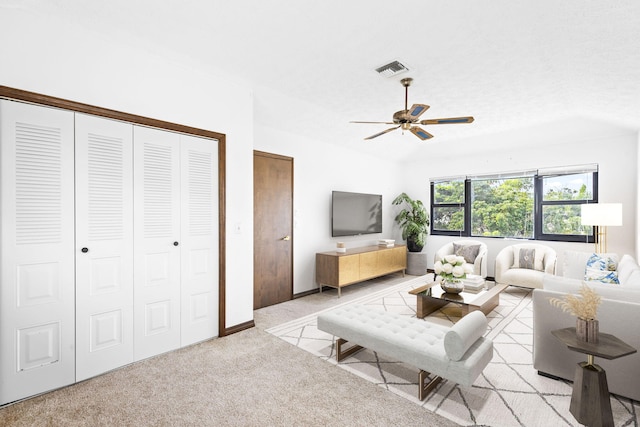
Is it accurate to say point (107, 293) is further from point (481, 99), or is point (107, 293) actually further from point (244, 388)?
point (481, 99)

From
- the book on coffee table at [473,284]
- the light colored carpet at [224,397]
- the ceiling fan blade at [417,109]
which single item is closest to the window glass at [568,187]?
the book on coffee table at [473,284]

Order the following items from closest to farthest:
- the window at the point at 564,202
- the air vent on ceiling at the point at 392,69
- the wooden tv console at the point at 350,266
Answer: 1. the air vent on ceiling at the point at 392,69
2. the wooden tv console at the point at 350,266
3. the window at the point at 564,202

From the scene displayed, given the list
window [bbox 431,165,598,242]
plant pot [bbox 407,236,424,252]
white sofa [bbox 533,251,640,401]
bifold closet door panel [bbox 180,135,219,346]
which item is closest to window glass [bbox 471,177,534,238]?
window [bbox 431,165,598,242]

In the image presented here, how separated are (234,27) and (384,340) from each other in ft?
8.43

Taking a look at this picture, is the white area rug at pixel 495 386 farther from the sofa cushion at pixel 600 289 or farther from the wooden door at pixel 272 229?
the wooden door at pixel 272 229

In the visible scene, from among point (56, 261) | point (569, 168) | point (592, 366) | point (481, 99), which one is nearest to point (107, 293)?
point (56, 261)

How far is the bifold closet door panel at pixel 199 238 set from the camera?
2982 millimetres

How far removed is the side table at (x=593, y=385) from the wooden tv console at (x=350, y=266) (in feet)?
10.0

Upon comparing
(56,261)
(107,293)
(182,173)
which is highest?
(182,173)

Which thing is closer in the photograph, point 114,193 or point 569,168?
point 114,193

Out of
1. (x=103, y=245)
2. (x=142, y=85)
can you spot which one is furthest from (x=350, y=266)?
(x=142, y=85)

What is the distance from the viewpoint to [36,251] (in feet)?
7.16

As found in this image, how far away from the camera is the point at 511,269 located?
491 centimetres

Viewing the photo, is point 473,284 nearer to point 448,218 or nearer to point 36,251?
point 448,218
